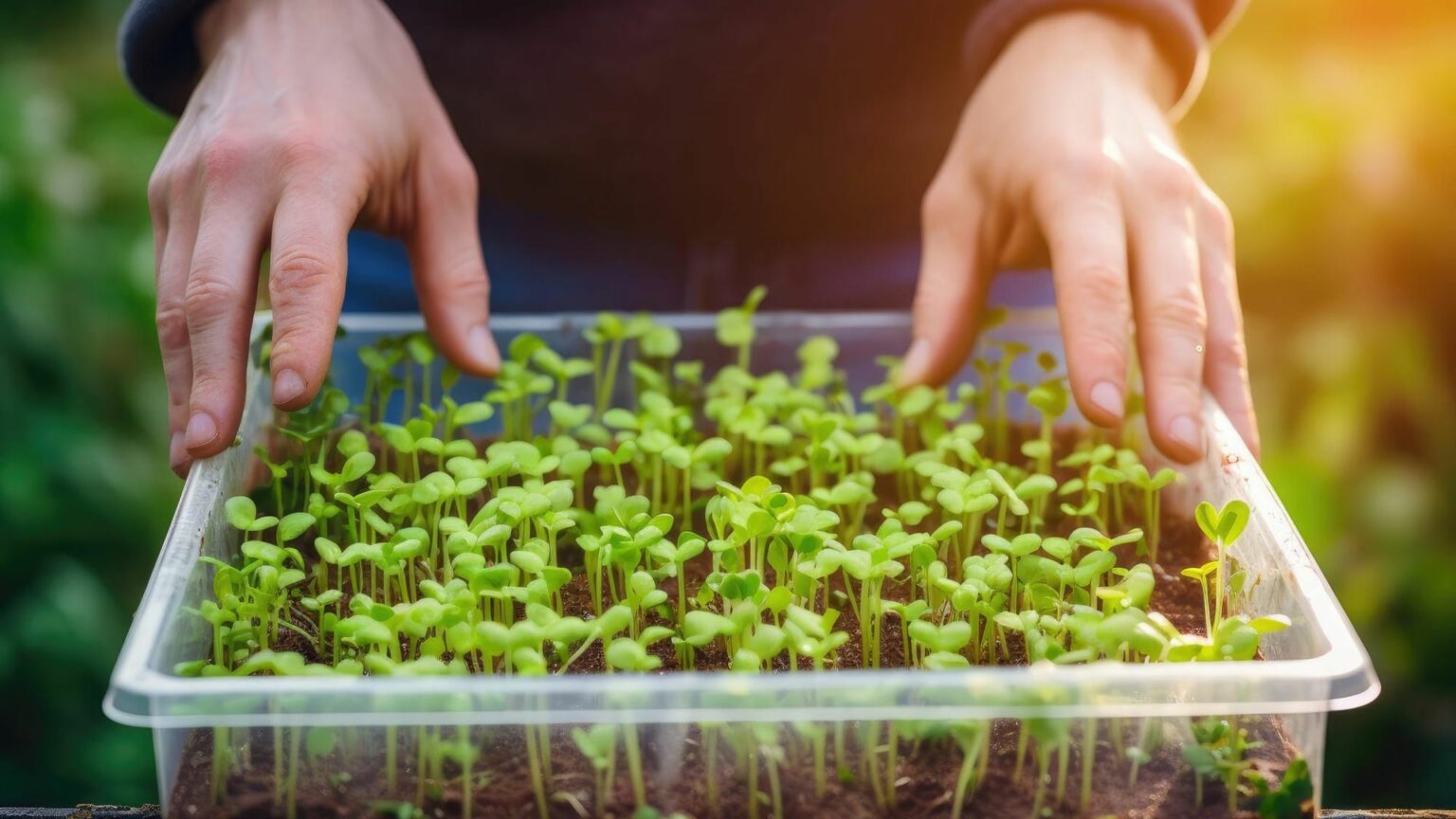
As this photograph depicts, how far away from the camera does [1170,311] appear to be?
0.91 metres

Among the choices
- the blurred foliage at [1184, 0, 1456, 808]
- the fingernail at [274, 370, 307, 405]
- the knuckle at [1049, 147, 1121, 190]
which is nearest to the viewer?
the fingernail at [274, 370, 307, 405]

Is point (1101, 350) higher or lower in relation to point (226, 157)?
lower

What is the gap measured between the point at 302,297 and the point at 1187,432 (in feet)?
2.14

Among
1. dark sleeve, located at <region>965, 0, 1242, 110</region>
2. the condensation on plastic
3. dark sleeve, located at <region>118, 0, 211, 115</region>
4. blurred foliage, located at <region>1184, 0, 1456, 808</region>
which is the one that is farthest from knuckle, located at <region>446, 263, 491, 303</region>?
blurred foliage, located at <region>1184, 0, 1456, 808</region>

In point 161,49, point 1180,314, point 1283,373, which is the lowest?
point 1283,373

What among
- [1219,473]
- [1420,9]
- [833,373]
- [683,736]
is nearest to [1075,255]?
[1219,473]

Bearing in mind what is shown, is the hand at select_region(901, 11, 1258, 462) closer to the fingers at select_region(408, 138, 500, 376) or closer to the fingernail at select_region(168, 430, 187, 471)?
the fingers at select_region(408, 138, 500, 376)

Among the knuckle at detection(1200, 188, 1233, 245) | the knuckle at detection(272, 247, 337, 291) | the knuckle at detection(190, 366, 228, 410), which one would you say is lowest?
the knuckle at detection(190, 366, 228, 410)

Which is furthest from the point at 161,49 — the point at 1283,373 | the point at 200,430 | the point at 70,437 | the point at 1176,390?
the point at 1283,373

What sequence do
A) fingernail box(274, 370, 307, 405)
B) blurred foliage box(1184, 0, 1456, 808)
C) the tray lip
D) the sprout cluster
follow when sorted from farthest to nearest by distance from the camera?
blurred foliage box(1184, 0, 1456, 808) → fingernail box(274, 370, 307, 405) → the sprout cluster → the tray lip

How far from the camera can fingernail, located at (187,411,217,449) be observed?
84 cm

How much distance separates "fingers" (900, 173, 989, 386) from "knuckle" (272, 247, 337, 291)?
508mm

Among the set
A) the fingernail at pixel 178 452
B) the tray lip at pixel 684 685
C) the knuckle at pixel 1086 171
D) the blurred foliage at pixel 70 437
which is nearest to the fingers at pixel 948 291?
the knuckle at pixel 1086 171

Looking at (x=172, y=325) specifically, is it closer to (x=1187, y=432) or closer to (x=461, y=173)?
(x=461, y=173)
